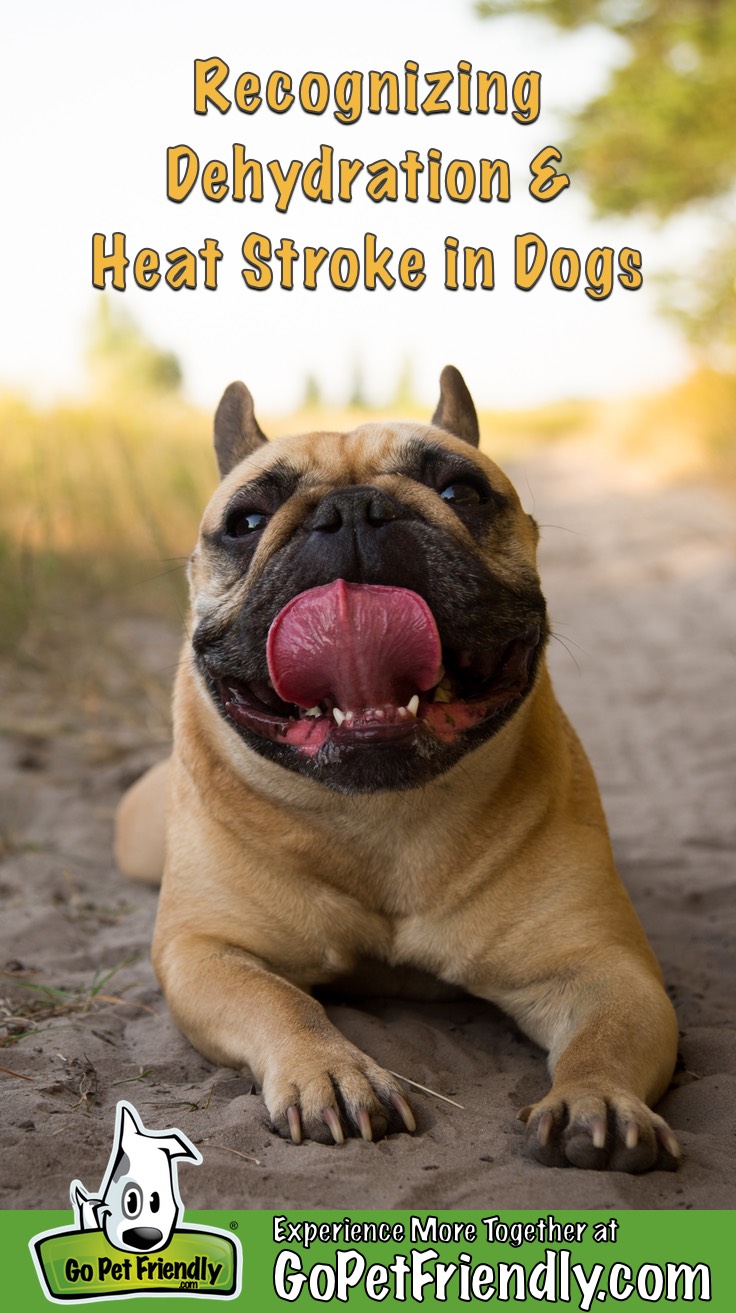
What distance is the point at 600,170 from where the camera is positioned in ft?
54.7

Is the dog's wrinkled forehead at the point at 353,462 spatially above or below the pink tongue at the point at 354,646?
above

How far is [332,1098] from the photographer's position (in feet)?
8.07

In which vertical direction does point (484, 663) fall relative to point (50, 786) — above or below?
above

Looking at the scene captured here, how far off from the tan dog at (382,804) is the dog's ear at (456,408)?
0.46 metres

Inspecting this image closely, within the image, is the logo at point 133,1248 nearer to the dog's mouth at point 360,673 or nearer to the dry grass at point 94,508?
the dog's mouth at point 360,673

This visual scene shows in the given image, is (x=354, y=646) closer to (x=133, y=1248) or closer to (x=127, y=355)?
(x=133, y=1248)

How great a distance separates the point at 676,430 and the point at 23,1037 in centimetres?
1425

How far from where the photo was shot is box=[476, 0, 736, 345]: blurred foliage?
14.7 m

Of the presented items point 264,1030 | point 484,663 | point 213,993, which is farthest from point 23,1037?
point 484,663

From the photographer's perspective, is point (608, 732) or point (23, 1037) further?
point (608, 732)

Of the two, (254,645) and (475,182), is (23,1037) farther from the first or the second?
(475,182)

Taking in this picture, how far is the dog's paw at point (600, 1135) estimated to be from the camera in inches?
90.8

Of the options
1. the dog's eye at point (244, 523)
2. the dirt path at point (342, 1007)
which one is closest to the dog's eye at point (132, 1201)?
the dirt path at point (342, 1007)

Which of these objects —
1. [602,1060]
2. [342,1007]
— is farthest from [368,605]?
[342,1007]
